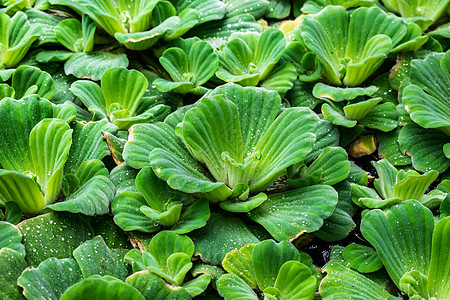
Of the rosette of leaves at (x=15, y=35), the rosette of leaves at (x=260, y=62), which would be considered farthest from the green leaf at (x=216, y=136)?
the rosette of leaves at (x=15, y=35)

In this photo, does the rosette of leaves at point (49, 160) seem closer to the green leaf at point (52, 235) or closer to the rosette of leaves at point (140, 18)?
the green leaf at point (52, 235)

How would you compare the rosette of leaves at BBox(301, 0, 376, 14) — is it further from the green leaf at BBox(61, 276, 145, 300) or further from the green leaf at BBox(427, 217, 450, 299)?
the green leaf at BBox(61, 276, 145, 300)

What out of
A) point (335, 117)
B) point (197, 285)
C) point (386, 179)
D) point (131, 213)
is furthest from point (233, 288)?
point (335, 117)

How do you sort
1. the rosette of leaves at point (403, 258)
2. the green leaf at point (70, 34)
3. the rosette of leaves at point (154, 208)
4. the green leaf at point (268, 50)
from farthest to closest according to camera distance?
1. the green leaf at point (70, 34)
2. the green leaf at point (268, 50)
3. the rosette of leaves at point (154, 208)
4. the rosette of leaves at point (403, 258)

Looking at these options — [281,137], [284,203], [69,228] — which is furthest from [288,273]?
[69,228]

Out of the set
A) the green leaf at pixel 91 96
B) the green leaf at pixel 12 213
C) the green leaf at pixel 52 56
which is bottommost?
the green leaf at pixel 12 213

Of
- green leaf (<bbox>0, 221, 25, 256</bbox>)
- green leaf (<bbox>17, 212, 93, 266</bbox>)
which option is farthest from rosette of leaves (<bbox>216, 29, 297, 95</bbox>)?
green leaf (<bbox>0, 221, 25, 256</bbox>)

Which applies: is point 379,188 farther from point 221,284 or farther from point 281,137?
point 221,284
